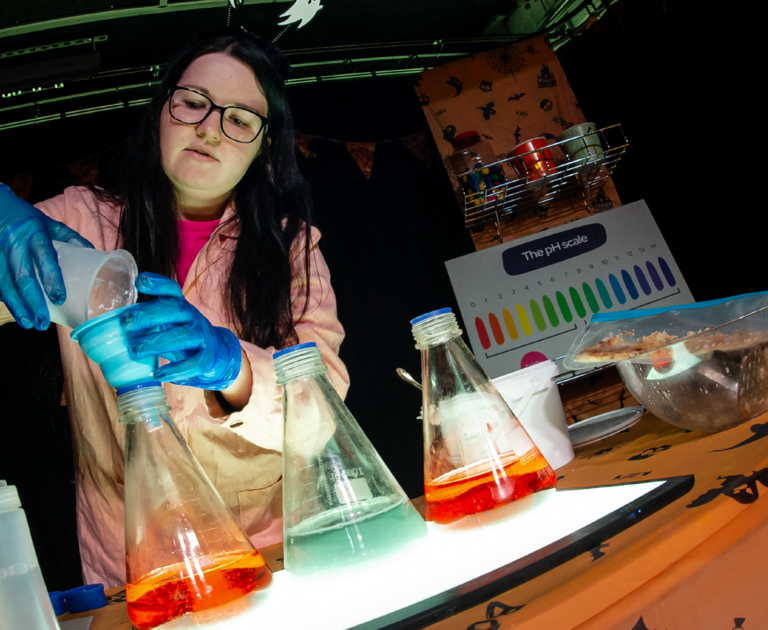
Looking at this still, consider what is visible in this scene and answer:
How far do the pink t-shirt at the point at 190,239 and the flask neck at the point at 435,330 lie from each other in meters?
0.96

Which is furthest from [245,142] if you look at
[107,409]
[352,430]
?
[352,430]

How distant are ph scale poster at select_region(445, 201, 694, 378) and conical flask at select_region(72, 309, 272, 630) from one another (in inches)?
58.2

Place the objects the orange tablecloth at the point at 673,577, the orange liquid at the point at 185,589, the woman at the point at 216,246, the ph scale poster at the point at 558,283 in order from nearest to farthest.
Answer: the orange tablecloth at the point at 673,577 → the orange liquid at the point at 185,589 → the woman at the point at 216,246 → the ph scale poster at the point at 558,283

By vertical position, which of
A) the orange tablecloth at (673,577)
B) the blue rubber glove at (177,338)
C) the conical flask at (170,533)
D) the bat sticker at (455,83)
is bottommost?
the orange tablecloth at (673,577)

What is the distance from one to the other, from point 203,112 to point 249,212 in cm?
28

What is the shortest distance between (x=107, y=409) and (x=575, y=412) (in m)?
1.55

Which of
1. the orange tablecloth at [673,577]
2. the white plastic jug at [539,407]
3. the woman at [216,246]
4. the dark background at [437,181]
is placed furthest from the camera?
the dark background at [437,181]

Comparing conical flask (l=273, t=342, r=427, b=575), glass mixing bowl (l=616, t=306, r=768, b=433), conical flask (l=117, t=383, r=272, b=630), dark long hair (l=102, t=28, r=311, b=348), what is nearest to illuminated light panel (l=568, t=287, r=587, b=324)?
dark long hair (l=102, t=28, r=311, b=348)

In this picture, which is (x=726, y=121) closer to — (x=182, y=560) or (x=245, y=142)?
(x=245, y=142)

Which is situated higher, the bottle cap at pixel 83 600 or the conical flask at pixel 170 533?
the conical flask at pixel 170 533

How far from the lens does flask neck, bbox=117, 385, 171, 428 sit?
18.0 inches

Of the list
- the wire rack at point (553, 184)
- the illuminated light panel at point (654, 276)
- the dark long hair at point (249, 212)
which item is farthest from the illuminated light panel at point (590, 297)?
the dark long hair at point (249, 212)

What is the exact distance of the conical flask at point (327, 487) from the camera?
1.39 ft

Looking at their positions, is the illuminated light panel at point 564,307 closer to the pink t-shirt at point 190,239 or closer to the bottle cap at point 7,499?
the pink t-shirt at point 190,239
